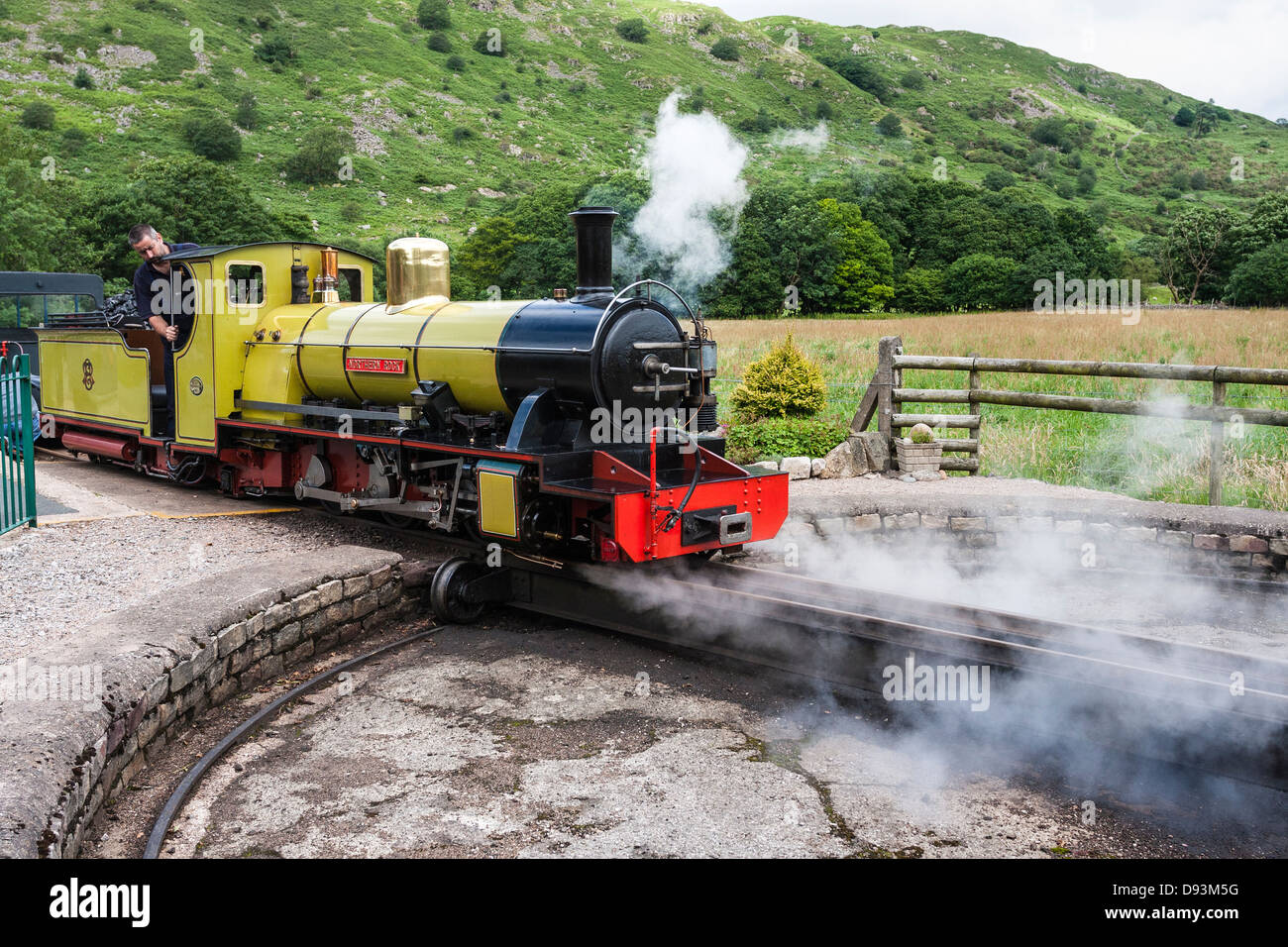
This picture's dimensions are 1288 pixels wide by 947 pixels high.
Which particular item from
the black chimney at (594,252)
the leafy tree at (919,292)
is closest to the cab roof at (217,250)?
the black chimney at (594,252)

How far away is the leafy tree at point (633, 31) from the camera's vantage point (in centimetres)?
12394

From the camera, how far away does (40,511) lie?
9.13 metres

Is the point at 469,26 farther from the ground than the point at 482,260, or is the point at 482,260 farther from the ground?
the point at 469,26

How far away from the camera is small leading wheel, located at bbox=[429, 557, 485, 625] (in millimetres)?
6836

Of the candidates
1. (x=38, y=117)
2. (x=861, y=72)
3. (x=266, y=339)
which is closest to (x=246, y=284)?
(x=266, y=339)

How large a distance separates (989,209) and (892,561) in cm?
5960

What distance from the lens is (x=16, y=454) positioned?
8.41m

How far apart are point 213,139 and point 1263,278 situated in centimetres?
6270

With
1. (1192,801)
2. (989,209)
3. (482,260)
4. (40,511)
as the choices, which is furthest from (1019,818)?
(989,209)

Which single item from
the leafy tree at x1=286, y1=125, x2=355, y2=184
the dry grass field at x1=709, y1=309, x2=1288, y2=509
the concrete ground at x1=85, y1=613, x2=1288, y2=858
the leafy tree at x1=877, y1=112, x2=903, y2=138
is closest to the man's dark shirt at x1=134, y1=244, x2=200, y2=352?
the concrete ground at x1=85, y1=613, x2=1288, y2=858

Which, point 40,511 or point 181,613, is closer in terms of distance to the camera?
point 181,613

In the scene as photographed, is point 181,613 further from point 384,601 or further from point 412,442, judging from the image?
point 412,442

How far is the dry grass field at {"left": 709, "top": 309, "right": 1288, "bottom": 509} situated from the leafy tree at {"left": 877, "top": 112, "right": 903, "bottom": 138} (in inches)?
3458

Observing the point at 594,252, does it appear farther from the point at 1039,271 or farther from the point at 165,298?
the point at 1039,271
